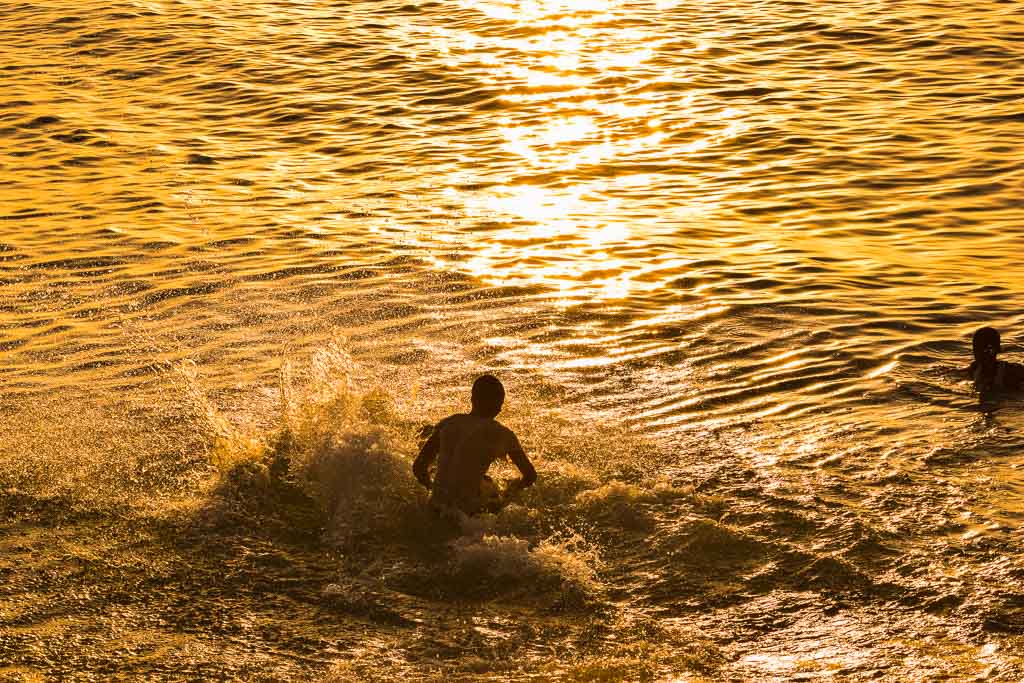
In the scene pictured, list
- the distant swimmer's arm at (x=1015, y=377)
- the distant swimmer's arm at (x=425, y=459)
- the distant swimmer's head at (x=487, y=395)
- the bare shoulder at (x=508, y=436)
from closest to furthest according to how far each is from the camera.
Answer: the distant swimmer's head at (x=487, y=395) < the bare shoulder at (x=508, y=436) < the distant swimmer's arm at (x=425, y=459) < the distant swimmer's arm at (x=1015, y=377)

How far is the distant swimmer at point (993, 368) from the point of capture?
10.1m

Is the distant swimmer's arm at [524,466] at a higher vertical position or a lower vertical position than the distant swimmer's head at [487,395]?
lower

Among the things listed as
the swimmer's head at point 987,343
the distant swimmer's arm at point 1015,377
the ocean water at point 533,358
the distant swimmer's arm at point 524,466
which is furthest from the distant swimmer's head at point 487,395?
the distant swimmer's arm at point 1015,377

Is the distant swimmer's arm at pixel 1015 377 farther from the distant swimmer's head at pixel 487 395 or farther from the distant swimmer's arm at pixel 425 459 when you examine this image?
the distant swimmer's arm at pixel 425 459

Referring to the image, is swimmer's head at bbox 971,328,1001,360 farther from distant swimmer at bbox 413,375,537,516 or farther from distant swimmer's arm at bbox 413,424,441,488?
distant swimmer's arm at bbox 413,424,441,488

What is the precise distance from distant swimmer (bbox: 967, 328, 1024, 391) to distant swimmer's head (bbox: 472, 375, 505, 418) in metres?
4.36

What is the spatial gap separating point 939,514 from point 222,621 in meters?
4.90

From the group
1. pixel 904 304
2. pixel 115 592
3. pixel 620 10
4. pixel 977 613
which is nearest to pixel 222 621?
pixel 115 592

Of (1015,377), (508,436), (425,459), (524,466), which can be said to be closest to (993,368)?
(1015,377)

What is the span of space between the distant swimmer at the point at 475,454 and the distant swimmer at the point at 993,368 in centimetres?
415

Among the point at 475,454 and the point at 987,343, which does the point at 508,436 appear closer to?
the point at 475,454

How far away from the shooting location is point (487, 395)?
8.39 meters

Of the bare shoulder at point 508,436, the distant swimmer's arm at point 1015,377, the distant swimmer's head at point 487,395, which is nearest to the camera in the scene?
the distant swimmer's head at point 487,395

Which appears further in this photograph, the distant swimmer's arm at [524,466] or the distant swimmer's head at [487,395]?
the distant swimmer's arm at [524,466]
